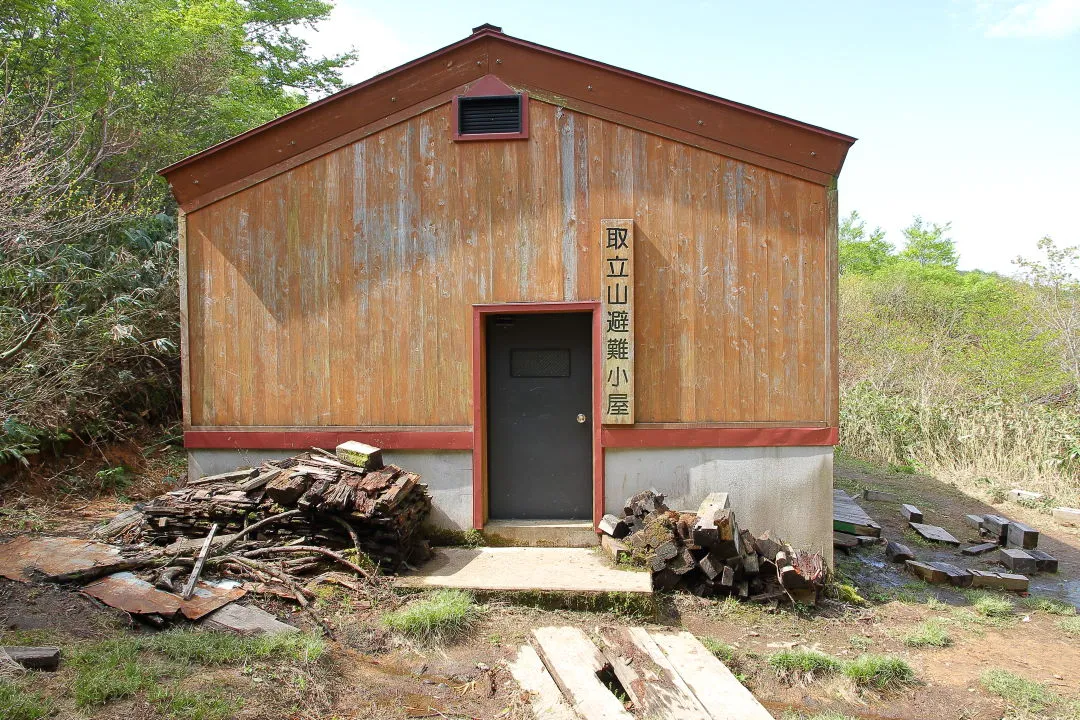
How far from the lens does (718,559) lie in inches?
228

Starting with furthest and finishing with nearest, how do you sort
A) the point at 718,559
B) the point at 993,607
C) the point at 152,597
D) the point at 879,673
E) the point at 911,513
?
the point at 911,513, the point at 993,607, the point at 718,559, the point at 152,597, the point at 879,673


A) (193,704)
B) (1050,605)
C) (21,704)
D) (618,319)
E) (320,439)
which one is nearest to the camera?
(21,704)

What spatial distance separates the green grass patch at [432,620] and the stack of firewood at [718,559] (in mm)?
1647

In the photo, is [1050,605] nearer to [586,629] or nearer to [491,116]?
[586,629]

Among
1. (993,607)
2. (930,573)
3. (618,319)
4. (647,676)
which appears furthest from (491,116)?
(993,607)

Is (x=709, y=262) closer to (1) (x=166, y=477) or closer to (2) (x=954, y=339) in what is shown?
(1) (x=166, y=477)

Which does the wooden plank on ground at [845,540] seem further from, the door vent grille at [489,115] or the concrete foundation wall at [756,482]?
the door vent grille at [489,115]

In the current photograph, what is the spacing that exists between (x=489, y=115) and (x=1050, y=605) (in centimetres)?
696

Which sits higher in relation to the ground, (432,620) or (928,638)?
(432,620)

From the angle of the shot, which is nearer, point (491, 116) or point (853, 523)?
point (491, 116)

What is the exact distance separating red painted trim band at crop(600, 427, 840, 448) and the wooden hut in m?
0.02

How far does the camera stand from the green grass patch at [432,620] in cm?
486

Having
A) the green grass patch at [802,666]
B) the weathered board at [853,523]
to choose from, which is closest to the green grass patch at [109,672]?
the green grass patch at [802,666]

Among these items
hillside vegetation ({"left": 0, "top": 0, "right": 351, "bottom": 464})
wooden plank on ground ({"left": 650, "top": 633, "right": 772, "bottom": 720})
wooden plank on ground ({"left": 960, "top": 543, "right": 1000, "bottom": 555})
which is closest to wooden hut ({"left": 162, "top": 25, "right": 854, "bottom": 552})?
wooden plank on ground ({"left": 650, "top": 633, "right": 772, "bottom": 720})
